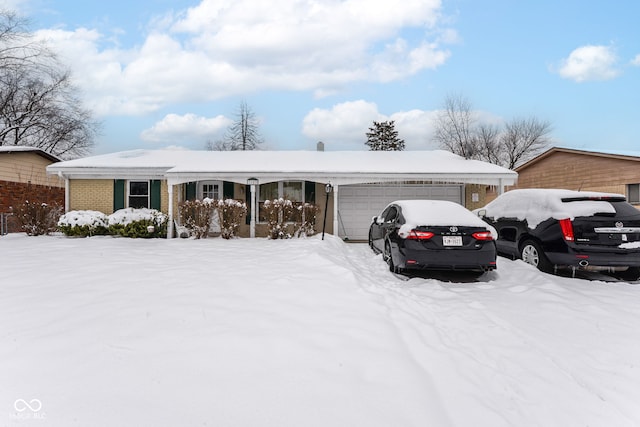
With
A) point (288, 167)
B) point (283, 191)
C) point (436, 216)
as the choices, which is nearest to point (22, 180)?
point (283, 191)

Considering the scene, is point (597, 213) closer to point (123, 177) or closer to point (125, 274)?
point (125, 274)

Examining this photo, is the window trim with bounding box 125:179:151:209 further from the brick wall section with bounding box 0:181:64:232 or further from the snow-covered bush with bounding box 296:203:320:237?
the snow-covered bush with bounding box 296:203:320:237

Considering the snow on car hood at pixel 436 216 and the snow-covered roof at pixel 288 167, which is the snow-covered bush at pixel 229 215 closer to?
the snow-covered roof at pixel 288 167

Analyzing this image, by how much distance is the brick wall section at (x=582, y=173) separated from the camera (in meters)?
13.7

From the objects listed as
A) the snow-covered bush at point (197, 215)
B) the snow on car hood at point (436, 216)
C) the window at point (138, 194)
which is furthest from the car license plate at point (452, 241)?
the window at point (138, 194)

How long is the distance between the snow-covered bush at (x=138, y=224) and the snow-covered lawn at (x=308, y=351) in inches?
220

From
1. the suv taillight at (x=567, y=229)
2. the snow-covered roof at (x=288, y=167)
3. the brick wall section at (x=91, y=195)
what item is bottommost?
the suv taillight at (x=567, y=229)

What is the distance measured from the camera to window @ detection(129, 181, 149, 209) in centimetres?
1241

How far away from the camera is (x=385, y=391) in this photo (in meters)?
2.35

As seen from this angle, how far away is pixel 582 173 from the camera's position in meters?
15.9

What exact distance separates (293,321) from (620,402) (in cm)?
269

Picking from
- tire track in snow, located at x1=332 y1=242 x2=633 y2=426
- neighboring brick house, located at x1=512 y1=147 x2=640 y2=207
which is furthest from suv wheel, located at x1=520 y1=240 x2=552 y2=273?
neighboring brick house, located at x1=512 y1=147 x2=640 y2=207

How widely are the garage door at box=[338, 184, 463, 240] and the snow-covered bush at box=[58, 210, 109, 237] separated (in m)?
8.14

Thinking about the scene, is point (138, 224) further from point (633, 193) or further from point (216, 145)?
point (216, 145)
